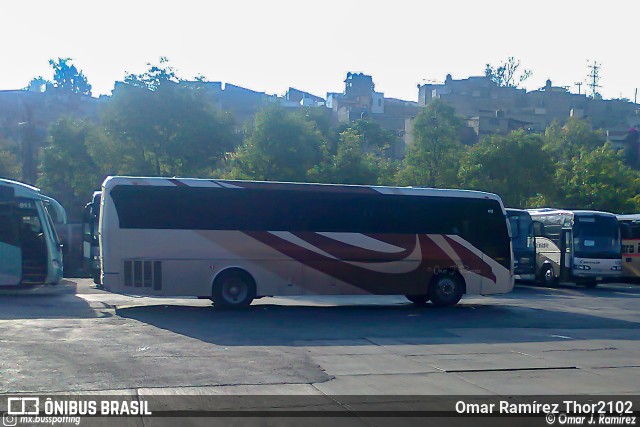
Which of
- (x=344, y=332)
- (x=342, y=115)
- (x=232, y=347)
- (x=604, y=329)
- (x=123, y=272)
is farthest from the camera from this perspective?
(x=342, y=115)

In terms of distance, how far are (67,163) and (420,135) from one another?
21191 millimetres

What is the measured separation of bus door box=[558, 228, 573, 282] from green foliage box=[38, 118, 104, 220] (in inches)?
1036

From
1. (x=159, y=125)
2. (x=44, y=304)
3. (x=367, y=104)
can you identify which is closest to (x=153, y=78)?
(x=159, y=125)

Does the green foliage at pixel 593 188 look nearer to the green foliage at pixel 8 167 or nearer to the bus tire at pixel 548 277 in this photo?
the bus tire at pixel 548 277

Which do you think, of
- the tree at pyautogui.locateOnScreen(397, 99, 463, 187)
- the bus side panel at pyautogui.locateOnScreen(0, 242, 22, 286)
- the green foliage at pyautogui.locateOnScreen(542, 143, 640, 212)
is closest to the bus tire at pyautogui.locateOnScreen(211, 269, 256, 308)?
the bus side panel at pyautogui.locateOnScreen(0, 242, 22, 286)

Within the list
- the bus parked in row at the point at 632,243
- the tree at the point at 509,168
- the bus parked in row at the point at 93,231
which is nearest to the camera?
the bus parked in row at the point at 93,231

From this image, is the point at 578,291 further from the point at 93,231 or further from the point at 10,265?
the point at 10,265

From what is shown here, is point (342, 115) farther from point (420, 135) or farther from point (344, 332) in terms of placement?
point (344, 332)

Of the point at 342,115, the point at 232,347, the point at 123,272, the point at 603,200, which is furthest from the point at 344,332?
the point at 342,115

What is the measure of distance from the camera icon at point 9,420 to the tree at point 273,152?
33137mm

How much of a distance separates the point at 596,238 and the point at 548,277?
259 cm

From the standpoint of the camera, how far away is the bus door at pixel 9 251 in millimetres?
21453

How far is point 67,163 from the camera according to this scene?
1762 inches

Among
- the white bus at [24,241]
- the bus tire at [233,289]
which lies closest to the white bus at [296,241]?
the bus tire at [233,289]
